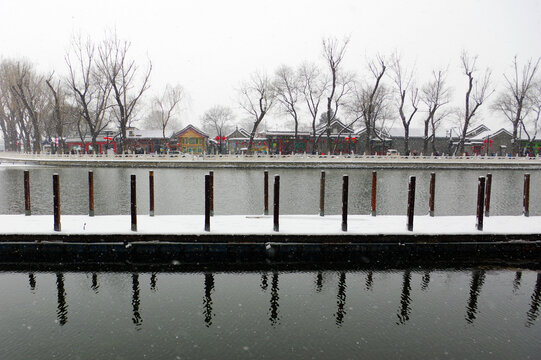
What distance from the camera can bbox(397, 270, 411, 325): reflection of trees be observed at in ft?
23.4

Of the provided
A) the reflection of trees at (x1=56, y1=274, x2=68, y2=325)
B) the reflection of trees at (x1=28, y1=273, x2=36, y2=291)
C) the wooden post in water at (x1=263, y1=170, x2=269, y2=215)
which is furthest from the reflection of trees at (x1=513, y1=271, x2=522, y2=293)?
the reflection of trees at (x1=28, y1=273, x2=36, y2=291)

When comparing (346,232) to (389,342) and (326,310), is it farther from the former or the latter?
(389,342)

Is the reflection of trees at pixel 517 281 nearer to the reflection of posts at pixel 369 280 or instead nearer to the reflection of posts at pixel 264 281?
the reflection of posts at pixel 369 280

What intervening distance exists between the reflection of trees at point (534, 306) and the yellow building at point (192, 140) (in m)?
64.8

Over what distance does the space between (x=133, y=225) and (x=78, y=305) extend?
2877 mm

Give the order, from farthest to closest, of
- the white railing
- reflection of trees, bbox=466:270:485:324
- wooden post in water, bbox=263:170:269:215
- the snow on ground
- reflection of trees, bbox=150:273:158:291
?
the white railing → wooden post in water, bbox=263:170:269:215 → the snow on ground → reflection of trees, bbox=150:273:158:291 → reflection of trees, bbox=466:270:485:324

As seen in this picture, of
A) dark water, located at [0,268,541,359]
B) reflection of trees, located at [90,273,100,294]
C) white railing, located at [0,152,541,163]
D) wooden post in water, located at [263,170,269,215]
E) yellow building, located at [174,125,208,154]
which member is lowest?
dark water, located at [0,268,541,359]

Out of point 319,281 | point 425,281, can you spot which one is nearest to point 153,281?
point 319,281

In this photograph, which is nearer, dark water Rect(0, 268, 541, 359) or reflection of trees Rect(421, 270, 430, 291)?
dark water Rect(0, 268, 541, 359)

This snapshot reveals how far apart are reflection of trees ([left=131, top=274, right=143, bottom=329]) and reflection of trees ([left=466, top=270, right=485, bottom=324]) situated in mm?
5670

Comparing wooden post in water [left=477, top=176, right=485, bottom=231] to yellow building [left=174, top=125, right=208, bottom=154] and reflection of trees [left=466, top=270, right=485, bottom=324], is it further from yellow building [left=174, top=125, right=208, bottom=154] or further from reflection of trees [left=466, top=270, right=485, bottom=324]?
yellow building [left=174, top=125, right=208, bottom=154]

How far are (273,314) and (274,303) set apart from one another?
457mm

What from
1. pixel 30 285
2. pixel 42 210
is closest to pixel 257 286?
pixel 30 285

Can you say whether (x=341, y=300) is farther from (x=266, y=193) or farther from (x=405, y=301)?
(x=266, y=193)
